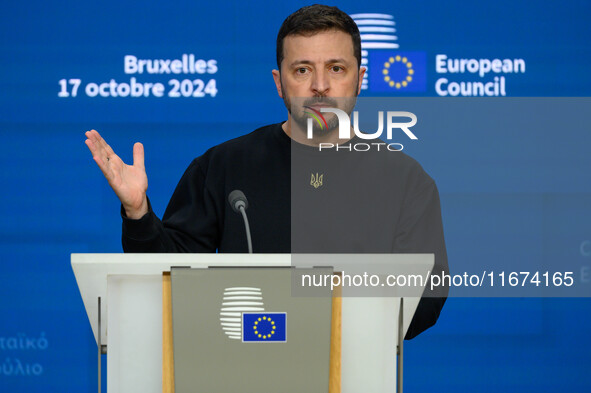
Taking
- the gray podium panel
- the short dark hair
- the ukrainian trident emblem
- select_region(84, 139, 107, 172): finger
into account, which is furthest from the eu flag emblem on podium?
the short dark hair

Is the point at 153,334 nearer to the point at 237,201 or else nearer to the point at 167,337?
the point at 167,337

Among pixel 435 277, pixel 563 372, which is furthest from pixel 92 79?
pixel 563 372

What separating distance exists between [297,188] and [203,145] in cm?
104

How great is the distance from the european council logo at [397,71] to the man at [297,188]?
81cm

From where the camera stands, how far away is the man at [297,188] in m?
2.14

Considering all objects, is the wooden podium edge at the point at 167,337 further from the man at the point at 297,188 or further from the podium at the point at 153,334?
the man at the point at 297,188

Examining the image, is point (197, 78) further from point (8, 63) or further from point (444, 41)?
point (444, 41)

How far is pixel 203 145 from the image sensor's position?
318 centimetres

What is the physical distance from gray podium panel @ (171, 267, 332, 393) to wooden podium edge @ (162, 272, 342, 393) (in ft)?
0.05

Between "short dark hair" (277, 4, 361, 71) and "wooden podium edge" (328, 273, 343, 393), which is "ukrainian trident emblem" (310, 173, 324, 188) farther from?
"wooden podium edge" (328, 273, 343, 393)

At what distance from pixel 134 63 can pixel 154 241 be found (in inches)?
59.9

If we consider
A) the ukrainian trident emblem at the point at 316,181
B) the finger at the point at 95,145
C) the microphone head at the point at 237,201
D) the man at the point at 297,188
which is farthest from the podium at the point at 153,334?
the ukrainian trident emblem at the point at 316,181

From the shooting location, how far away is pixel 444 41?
3.18 metres

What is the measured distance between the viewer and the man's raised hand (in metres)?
1.73
